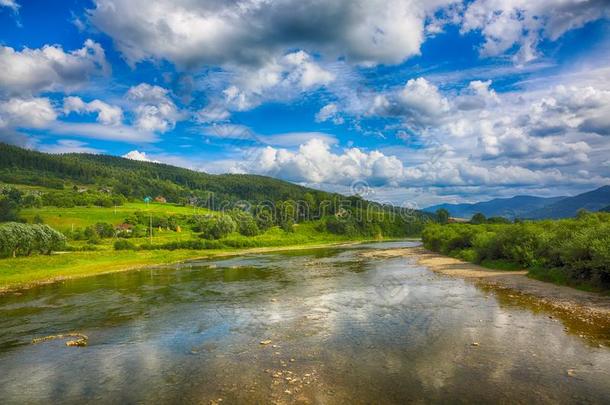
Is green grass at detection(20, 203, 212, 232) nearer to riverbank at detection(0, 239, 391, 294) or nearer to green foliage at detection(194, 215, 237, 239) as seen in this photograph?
green foliage at detection(194, 215, 237, 239)

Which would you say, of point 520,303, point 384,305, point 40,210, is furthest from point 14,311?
point 40,210

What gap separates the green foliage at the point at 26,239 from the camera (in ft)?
240

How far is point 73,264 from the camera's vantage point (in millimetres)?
74688

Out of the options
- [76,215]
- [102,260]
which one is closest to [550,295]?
[102,260]

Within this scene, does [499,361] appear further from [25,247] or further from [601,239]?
[25,247]

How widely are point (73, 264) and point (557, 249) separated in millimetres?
75838

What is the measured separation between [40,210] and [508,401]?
16847 centimetres

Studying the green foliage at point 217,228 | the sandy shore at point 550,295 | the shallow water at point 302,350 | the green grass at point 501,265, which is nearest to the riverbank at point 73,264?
the shallow water at point 302,350

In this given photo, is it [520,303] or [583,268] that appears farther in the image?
[583,268]

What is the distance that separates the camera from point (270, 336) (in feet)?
91.1

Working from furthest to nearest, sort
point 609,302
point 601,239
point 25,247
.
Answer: point 25,247 < point 601,239 < point 609,302

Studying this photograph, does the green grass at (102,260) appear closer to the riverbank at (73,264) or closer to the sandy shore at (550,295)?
the riverbank at (73,264)

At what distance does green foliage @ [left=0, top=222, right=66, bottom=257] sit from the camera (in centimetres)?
7306

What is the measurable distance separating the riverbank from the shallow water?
17.3m
